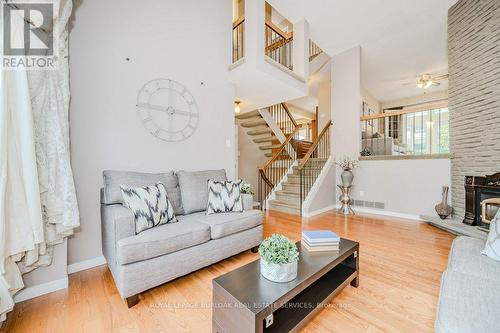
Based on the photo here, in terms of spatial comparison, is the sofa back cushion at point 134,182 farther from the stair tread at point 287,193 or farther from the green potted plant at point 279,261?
the stair tread at point 287,193

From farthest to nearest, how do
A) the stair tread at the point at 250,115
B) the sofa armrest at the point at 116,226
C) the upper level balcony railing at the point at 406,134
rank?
→ the stair tread at the point at 250,115
the upper level balcony railing at the point at 406,134
the sofa armrest at the point at 116,226

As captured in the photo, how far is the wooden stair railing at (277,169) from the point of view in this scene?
16.9ft

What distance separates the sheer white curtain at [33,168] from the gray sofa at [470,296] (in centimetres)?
231

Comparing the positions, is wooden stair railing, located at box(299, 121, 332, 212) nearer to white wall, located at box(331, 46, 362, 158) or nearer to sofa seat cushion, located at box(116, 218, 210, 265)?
white wall, located at box(331, 46, 362, 158)

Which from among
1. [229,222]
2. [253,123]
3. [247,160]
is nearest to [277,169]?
[247,160]

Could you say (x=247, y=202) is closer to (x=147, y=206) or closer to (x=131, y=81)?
(x=147, y=206)

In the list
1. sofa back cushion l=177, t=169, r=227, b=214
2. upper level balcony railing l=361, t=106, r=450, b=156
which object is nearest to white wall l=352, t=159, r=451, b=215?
upper level balcony railing l=361, t=106, r=450, b=156

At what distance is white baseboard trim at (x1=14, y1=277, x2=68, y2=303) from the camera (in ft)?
5.19

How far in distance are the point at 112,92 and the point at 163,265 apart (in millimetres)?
1892

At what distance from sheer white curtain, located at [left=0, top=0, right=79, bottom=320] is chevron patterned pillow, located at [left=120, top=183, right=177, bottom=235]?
0.41 metres

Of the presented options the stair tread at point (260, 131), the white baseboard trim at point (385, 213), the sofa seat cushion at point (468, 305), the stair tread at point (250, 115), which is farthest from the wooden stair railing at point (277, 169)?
the sofa seat cushion at point (468, 305)

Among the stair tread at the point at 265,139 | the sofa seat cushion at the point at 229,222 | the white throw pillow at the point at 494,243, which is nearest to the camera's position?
the white throw pillow at the point at 494,243

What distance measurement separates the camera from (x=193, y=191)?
8.04 ft

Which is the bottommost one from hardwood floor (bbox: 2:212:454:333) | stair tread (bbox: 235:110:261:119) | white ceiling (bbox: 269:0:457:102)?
hardwood floor (bbox: 2:212:454:333)
